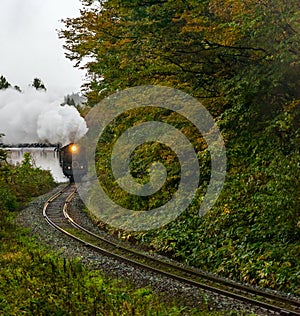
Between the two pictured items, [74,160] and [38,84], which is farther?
[38,84]

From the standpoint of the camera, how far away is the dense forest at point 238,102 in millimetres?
10805

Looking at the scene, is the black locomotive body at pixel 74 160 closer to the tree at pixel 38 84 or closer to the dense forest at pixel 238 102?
the dense forest at pixel 238 102

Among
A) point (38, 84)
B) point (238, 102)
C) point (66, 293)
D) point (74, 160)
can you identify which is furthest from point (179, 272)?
point (38, 84)

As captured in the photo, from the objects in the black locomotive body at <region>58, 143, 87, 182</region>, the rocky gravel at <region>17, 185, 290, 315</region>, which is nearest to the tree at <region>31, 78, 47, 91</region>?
the black locomotive body at <region>58, 143, 87, 182</region>

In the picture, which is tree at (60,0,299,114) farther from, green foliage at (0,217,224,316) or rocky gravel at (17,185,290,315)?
green foliage at (0,217,224,316)

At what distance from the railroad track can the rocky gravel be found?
170mm

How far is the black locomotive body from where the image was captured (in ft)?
120

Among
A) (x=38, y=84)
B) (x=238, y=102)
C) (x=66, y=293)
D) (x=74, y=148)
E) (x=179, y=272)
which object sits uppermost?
(x=38, y=84)

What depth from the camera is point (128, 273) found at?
11.3 meters

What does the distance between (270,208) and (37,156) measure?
42.5 meters

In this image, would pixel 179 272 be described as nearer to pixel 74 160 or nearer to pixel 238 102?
pixel 238 102

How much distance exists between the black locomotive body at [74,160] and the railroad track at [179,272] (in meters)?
16.5

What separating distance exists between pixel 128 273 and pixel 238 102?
5889 millimetres

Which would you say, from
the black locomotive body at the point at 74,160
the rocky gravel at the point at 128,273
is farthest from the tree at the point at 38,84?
the rocky gravel at the point at 128,273
